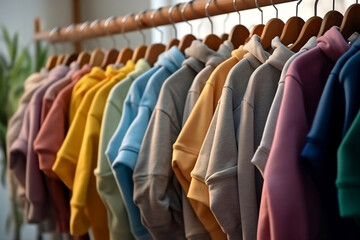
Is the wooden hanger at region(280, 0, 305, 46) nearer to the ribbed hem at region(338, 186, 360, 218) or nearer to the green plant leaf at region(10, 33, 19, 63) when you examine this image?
the ribbed hem at region(338, 186, 360, 218)

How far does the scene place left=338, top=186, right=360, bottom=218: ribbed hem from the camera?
93 centimetres

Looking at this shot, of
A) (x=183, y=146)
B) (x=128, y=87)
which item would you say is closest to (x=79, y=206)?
(x=128, y=87)

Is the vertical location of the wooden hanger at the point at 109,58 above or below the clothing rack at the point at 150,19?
below

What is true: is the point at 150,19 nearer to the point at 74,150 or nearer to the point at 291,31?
the point at 74,150

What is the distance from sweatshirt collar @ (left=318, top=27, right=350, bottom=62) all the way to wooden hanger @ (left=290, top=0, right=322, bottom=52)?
5.1 inches

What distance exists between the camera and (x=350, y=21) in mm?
1182

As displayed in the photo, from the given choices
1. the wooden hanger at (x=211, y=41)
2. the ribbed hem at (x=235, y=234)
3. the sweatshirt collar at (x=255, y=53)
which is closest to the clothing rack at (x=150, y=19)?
the wooden hanger at (x=211, y=41)

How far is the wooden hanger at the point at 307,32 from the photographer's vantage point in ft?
4.09

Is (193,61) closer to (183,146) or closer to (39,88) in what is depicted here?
(183,146)

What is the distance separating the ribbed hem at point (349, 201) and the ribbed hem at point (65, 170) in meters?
0.91

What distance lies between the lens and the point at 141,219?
1467mm

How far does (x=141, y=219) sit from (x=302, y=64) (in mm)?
599

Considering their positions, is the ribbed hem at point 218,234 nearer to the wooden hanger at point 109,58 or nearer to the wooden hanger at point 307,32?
the wooden hanger at point 307,32

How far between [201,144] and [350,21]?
40 cm
